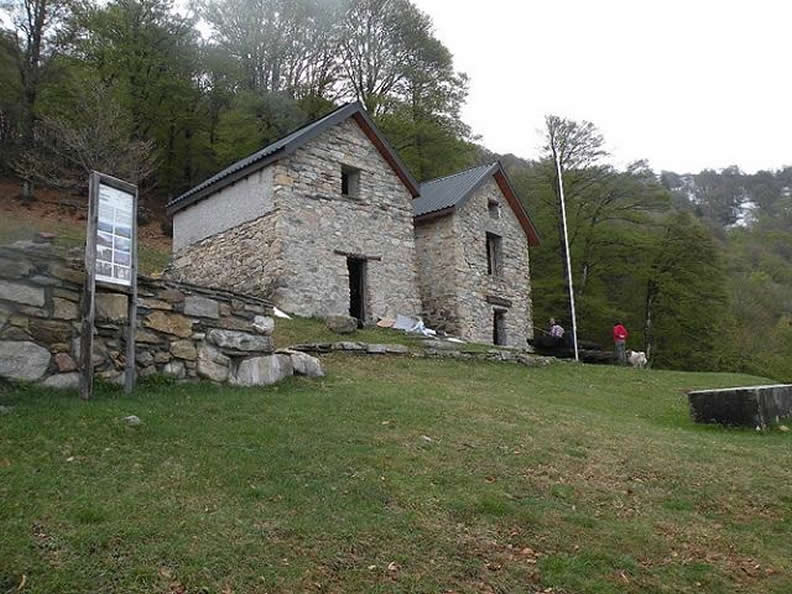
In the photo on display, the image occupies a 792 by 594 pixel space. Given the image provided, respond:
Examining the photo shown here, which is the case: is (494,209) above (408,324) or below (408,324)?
above

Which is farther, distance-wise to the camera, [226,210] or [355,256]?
[226,210]

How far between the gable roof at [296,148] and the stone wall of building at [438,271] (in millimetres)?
1801

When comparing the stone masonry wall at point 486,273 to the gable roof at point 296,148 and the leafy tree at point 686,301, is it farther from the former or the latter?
the leafy tree at point 686,301

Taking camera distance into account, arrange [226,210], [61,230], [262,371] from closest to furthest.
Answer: [262,371]
[226,210]
[61,230]

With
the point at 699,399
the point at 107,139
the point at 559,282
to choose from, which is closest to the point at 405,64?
the point at 559,282

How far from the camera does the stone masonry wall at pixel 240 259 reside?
17.2m

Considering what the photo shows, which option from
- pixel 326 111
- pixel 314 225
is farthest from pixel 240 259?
pixel 326 111

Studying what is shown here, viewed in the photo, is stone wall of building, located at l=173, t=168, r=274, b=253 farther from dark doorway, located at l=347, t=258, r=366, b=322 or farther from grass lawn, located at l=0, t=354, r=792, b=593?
grass lawn, located at l=0, t=354, r=792, b=593

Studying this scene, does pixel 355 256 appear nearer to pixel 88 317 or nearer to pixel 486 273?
pixel 486 273

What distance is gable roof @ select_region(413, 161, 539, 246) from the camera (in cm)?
2195

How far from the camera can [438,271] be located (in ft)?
71.8

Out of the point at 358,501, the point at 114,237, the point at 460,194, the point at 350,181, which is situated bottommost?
the point at 358,501

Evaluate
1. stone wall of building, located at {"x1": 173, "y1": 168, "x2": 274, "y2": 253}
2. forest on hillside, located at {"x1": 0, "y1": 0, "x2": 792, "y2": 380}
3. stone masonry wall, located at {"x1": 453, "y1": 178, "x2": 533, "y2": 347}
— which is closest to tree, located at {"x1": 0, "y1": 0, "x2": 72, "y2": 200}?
forest on hillside, located at {"x1": 0, "y1": 0, "x2": 792, "y2": 380}

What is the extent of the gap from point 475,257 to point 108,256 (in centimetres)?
1647
